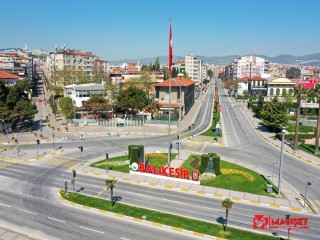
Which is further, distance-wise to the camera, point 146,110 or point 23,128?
point 146,110

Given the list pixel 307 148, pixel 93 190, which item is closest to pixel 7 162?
pixel 93 190

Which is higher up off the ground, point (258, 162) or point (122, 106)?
point (122, 106)

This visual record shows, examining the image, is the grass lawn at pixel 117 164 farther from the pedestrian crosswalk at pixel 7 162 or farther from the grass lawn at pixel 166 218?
the pedestrian crosswalk at pixel 7 162

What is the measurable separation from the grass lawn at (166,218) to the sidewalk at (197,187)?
7.68 metres

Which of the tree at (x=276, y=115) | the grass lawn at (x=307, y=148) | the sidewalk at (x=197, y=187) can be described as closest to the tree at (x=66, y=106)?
the sidewalk at (x=197, y=187)

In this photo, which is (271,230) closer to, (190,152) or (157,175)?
(157,175)

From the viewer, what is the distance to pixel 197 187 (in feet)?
152

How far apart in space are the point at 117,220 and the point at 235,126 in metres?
68.3

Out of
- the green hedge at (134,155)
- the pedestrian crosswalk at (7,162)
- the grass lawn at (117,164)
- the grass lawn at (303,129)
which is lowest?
the pedestrian crosswalk at (7,162)

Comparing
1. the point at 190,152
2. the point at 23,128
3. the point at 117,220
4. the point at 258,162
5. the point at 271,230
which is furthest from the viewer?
the point at 23,128

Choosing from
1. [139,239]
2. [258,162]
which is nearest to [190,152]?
[258,162]

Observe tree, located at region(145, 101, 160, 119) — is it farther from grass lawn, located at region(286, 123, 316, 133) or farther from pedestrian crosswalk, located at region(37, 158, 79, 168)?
grass lawn, located at region(286, 123, 316, 133)

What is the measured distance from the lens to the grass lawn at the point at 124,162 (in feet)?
181

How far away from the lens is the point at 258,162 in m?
59.1
